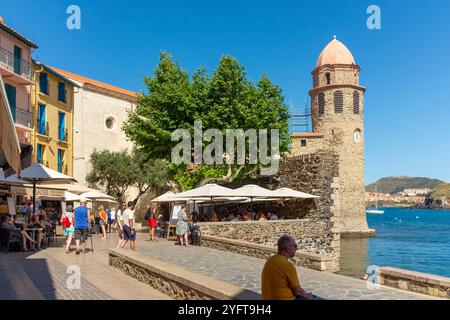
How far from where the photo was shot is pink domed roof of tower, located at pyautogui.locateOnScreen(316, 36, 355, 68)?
5694 centimetres

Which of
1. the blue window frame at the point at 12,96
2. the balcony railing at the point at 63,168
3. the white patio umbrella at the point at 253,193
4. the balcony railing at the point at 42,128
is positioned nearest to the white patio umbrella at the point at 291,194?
the white patio umbrella at the point at 253,193

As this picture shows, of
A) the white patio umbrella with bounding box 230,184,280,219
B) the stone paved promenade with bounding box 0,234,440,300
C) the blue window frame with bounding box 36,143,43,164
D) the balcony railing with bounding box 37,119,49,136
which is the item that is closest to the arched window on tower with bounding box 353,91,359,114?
the white patio umbrella with bounding box 230,184,280,219

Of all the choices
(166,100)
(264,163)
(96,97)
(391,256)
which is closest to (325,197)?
(264,163)

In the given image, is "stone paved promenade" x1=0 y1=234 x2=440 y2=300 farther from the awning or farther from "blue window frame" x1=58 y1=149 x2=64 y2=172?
"blue window frame" x1=58 y1=149 x2=64 y2=172

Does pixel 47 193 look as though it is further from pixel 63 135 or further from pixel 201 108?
pixel 201 108

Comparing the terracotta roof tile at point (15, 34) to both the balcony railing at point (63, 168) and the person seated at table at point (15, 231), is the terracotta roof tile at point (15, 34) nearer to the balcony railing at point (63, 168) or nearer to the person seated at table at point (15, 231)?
the balcony railing at point (63, 168)

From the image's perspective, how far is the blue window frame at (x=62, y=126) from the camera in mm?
36594

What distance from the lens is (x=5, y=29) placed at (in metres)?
29.3

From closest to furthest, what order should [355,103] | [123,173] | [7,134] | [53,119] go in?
1. [7,134]
2. [53,119]
3. [123,173]
4. [355,103]

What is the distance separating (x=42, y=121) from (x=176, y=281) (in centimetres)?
2965

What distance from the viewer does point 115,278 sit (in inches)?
416

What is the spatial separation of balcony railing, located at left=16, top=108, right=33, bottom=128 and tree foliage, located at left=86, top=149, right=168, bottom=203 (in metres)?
7.79

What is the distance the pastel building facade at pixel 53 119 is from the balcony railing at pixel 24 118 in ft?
3.31

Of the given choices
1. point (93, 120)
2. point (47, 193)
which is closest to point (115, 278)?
point (47, 193)
